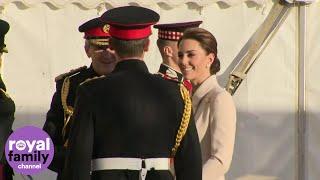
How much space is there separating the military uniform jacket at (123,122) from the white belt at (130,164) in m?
0.02

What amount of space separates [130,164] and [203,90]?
974 millimetres

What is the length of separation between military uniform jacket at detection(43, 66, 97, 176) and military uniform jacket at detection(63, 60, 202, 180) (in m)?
1.22

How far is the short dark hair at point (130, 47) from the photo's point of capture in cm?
357

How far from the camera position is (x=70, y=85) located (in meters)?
4.99

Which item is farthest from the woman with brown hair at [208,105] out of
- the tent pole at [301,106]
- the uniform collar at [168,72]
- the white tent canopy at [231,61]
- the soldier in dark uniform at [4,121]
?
the tent pole at [301,106]

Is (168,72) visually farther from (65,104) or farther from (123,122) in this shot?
(123,122)

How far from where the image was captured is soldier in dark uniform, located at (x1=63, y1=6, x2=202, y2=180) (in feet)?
11.6

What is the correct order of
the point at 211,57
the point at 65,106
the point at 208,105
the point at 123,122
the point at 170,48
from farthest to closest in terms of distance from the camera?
the point at 170,48 < the point at 65,106 < the point at 211,57 < the point at 208,105 < the point at 123,122

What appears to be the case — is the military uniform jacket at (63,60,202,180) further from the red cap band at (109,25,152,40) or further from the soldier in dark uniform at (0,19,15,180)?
the soldier in dark uniform at (0,19,15,180)

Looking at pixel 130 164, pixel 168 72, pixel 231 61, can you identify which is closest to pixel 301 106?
pixel 231 61

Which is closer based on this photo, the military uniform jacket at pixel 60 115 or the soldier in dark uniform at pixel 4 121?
the military uniform jacket at pixel 60 115

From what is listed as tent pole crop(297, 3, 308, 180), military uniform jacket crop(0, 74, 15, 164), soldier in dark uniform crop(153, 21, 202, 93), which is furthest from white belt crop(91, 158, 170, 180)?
tent pole crop(297, 3, 308, 180)

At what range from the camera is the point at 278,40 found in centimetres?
711

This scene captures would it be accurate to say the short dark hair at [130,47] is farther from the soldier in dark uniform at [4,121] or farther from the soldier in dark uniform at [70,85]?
the soldier in dark uniform at [4,121]
